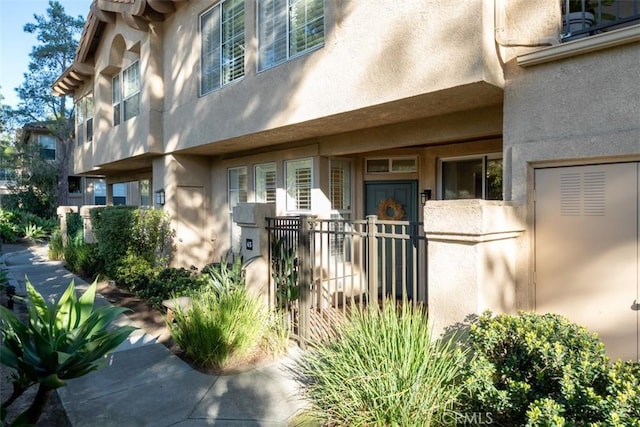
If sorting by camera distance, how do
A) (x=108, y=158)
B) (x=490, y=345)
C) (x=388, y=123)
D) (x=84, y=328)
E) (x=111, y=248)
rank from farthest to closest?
(x=108, y=158) < (x=111, y=248) < (x=388, y=123) < (x=84, y=328) < (x=490, y=345)

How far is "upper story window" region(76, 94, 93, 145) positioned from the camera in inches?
611

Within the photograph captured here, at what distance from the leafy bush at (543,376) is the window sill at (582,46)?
268cm

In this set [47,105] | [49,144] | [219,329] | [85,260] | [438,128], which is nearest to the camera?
[219,329]

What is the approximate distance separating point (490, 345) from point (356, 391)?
1.26 m

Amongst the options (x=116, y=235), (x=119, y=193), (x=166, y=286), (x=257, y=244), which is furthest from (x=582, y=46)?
(x=119, y=193)

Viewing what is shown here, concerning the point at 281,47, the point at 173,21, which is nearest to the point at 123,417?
the point at 281,47

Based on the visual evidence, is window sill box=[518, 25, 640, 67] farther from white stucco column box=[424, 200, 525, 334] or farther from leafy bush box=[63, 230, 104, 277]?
leafy bush box=[63, 230, 104, 277]

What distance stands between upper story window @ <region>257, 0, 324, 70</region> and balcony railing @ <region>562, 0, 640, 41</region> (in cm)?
327

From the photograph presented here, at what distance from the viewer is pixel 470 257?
3.94 m

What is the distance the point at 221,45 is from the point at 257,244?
4887mm

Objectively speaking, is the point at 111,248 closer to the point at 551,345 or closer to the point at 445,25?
the point at 445,25

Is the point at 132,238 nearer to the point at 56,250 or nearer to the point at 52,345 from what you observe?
the point at 52,345

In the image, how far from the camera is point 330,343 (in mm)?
4367

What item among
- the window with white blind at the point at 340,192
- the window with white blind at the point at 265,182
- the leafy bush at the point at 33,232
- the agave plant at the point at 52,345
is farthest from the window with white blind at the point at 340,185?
the leafy bush at the point at 33,232
